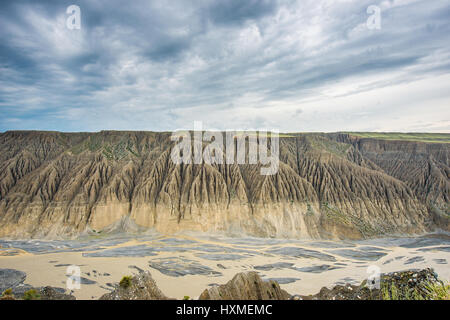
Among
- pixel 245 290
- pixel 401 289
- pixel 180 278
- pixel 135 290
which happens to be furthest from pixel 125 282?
pixel 180 278

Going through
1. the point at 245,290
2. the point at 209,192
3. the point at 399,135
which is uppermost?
the point at 399,135

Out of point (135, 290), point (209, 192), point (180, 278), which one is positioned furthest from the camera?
point (209, 192)

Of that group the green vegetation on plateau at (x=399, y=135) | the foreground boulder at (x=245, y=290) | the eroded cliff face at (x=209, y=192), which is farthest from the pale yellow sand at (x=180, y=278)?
the green vegetation on plateau at (x=399, y=135)

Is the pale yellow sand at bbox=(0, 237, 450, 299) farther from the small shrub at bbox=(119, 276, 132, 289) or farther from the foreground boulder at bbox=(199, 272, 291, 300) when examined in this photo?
the small shrub at bbox=(119, 276, 132, 289)

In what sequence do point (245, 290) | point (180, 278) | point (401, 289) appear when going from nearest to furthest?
1. point (401, 289)
2. point (245, 290)
3. point (180, 278)

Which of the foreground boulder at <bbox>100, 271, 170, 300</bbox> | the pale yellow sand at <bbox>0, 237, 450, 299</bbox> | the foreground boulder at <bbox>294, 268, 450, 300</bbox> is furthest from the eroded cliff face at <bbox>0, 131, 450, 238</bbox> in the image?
the foreground boulder at <bbox>294, 268, 450, 300</bbox>

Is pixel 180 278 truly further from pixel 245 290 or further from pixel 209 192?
pixel 209 192
